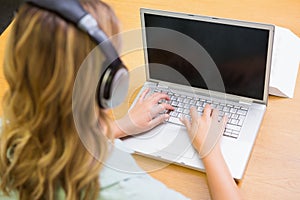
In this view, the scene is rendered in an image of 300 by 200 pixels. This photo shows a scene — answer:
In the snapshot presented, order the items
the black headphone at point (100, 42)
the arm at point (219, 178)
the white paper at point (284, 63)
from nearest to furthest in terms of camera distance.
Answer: the black headphone at point (100, 42) → the arm at point (219, 178) → the white paper at point (284, 63)

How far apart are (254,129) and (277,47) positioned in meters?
0.29

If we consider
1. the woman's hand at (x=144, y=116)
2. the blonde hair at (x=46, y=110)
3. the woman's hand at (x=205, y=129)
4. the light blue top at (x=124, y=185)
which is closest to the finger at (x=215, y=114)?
the woman's hand at (x=205, y=129)

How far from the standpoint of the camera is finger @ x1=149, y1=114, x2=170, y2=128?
1207mm

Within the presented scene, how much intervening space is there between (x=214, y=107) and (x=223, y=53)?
0.14 m

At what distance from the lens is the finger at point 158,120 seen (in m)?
1.21

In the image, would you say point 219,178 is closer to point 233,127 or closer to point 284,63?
point 233,127

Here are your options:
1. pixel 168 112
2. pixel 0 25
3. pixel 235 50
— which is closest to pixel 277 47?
pixel 235 50

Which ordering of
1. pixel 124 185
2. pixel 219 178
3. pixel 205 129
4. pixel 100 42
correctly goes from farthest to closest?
1. pixel 205 129
2. pixel 219 178
3. pixel 124 185
4. pixel 100 42

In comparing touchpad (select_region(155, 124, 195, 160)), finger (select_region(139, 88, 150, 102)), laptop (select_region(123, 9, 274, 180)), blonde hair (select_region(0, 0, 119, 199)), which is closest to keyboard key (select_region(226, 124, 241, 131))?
laptop (select_region(123, 9, 274, 180))

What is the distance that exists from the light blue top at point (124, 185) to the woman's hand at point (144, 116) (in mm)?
261

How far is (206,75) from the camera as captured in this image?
4.08 feet

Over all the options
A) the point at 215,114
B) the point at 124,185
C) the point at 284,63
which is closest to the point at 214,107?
the point at 215,114

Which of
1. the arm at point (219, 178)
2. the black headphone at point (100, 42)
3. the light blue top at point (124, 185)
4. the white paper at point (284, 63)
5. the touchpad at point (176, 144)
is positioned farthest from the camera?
the white paper at point (284, 63)

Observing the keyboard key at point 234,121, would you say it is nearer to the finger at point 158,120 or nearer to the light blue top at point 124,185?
the finger at point 158,120
